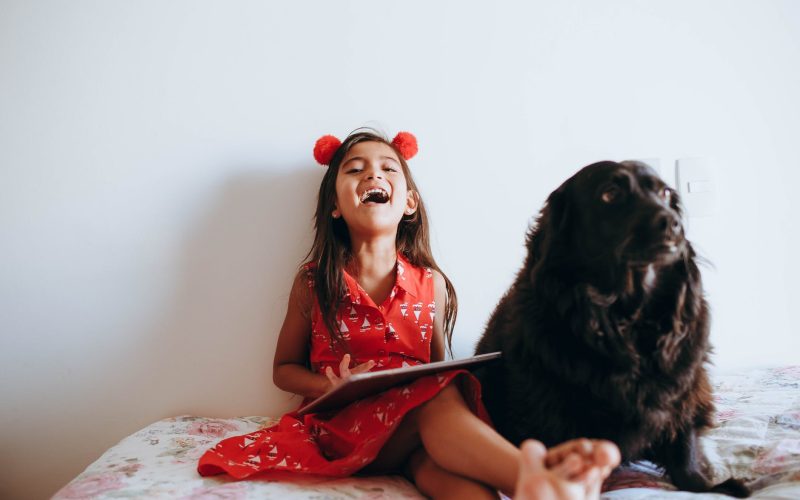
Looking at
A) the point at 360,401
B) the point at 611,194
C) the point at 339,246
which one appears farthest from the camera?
the point at 339,246

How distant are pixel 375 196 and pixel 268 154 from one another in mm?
406

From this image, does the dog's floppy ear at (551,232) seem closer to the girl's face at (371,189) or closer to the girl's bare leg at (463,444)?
the girl's bare leg at (463,444)

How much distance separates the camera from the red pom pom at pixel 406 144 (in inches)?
59.7

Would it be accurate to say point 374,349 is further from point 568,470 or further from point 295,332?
point 568,470

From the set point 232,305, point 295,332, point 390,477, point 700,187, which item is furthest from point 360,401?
point 700,187

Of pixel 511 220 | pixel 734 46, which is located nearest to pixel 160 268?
pixel 511 220

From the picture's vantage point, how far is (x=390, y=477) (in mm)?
1049

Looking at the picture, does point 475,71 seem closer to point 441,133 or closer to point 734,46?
point 441,133

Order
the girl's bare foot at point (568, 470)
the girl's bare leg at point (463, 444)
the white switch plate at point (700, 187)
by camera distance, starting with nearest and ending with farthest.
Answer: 1. the girl's bare foot at point (568, 470)
2. the girl's bare leg at point (463, 444)
3. the white switch plate at point (700, 187)

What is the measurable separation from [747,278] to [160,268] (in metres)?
1.87

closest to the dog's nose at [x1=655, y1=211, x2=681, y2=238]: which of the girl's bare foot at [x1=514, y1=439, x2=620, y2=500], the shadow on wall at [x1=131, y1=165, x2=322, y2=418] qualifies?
the girl's bare foot at [x1=514, y1=439, x2=620, y2=500]

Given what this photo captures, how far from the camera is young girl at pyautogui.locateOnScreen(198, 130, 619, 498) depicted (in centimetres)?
94

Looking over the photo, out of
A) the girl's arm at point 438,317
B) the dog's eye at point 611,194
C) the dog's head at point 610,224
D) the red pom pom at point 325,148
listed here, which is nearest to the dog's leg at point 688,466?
the dog's head at point 610,224

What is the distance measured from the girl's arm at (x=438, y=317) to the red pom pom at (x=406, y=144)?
376 mm
